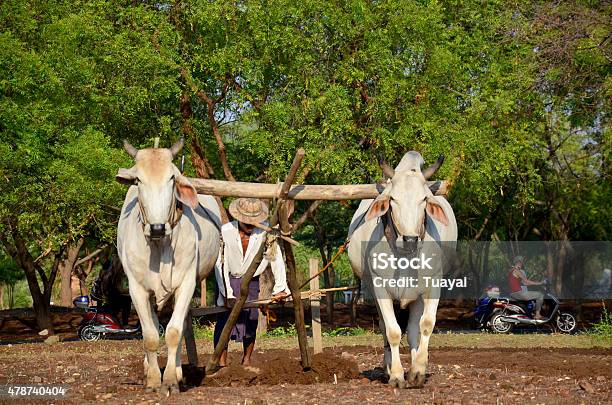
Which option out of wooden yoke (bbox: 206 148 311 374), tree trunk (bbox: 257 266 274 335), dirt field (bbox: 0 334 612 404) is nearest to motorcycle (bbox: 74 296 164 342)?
dirt field (bbox: 0 334 612 404)

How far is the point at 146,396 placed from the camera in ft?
32.3

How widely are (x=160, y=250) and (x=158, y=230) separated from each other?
2.01ft

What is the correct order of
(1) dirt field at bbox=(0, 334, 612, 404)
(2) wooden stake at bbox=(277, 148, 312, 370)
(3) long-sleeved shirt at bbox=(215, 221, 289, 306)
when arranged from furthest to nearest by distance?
(3) long-sleeved shirt at bbox=(215, 221, 289, 306)
(2) wooden stake at bbox=(277, 148, 312, 370)
(1) dirt field at bbox=(0, 334, 612, 404)

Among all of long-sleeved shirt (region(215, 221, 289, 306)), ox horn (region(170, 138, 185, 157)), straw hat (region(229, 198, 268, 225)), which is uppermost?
ox horn (region(170, 138, 185, 157))

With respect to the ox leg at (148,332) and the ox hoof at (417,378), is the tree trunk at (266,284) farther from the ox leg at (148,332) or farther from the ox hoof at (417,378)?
the ox hoof at (417,378)

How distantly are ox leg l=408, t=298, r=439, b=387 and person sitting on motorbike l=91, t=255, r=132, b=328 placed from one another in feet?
41.6

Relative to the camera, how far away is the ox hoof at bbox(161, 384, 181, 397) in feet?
33.0

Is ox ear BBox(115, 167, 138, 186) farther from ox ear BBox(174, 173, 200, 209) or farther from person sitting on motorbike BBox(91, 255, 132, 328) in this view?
person sitting on motorbike BBox(91, 255, 132, 328)

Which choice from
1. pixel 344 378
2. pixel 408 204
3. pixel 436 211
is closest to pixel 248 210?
pixel 344 378

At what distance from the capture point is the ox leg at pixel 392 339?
10484 mm

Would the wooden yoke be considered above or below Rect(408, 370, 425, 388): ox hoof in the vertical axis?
above

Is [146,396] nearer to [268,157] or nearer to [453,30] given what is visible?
[268,157]

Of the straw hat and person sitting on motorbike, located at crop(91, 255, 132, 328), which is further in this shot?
person sitting on motorbike, located at crop(91, 255, 132, 328)

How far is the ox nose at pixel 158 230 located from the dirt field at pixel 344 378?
4.98 feet
